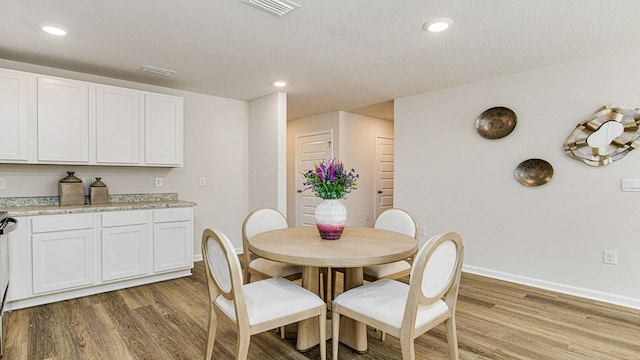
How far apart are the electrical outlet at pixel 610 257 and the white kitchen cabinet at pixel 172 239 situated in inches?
162

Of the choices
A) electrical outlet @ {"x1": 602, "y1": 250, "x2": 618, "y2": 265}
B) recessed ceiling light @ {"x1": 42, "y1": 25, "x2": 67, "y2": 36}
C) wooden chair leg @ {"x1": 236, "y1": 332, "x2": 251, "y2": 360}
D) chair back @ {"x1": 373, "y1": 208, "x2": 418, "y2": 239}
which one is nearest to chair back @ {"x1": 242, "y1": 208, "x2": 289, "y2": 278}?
chair back @ {"x1": 373, "y1": 208, "x2": 418, "y2": 239}

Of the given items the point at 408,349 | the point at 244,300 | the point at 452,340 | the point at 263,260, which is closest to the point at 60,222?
the point at 263,260

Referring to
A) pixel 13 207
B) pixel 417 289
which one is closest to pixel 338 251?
pixel 417 289

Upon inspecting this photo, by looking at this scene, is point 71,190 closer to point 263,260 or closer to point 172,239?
point 172,239

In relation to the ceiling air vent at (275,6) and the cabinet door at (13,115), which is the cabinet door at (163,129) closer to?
the cabinet door at (13,115)

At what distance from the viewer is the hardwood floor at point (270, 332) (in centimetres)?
210

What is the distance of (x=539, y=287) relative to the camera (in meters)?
3.34

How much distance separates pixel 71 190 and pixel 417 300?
346 centimetres

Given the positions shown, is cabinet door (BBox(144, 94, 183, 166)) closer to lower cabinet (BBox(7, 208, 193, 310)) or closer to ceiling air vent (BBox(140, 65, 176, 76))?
→ ceiling air vent (BBox(140, 65, 176, 76))

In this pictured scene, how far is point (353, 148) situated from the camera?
571 cm

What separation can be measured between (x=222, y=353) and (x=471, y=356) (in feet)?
5.14

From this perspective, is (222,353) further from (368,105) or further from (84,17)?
(368,105)

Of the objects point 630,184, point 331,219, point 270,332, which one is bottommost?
point 270,332

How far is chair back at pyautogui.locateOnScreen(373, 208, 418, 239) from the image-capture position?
8.72ft
